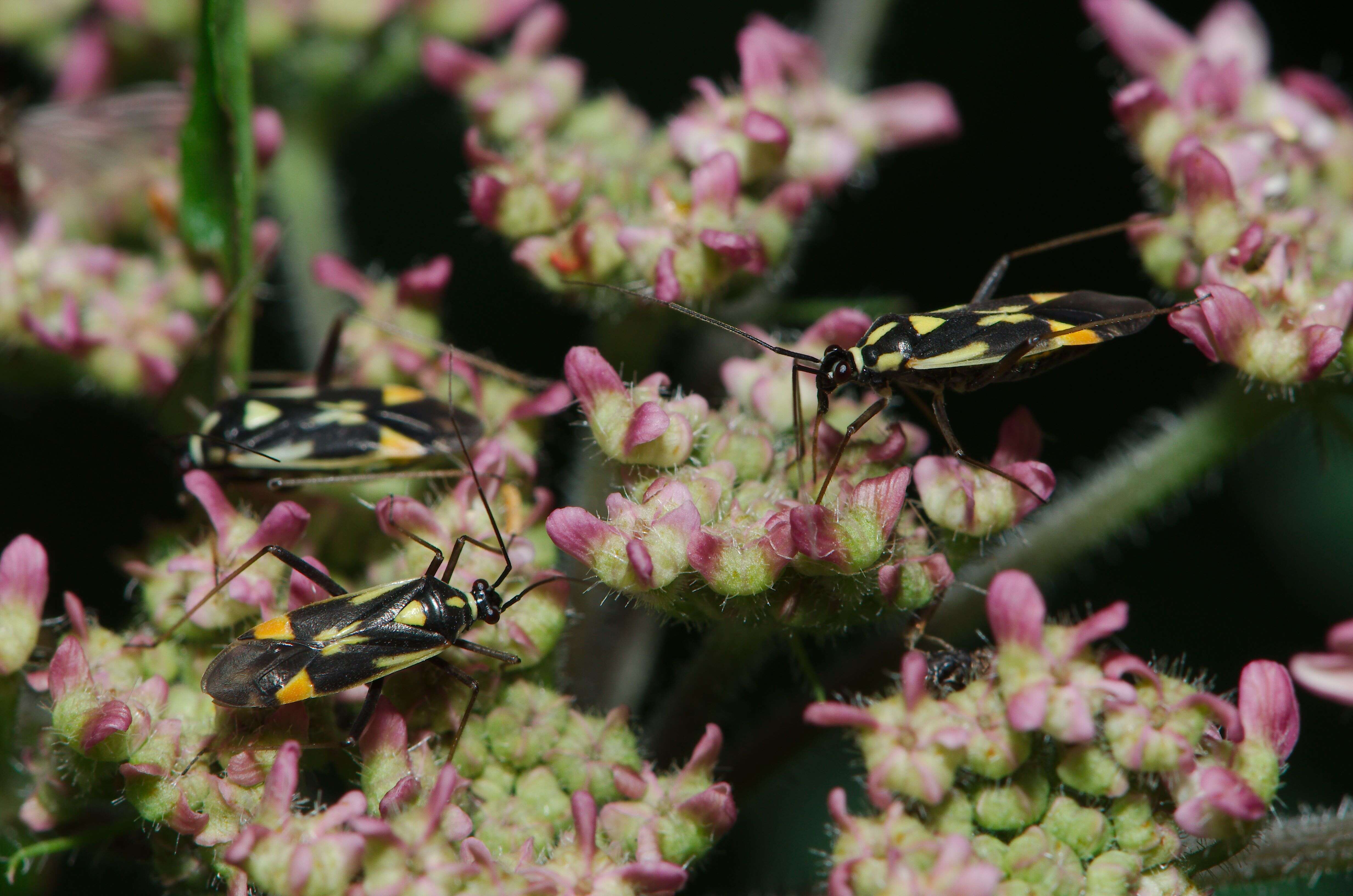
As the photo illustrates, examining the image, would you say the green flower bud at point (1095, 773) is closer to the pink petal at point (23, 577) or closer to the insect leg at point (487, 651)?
the insect leg at point (487, 651)

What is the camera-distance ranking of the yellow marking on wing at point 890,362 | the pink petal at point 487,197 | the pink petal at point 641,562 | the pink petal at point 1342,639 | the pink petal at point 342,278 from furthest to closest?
the pink petal at point 342,278, the pink petal at point 487,197, the yellow marking on wing at point 890,362, the pink petal at point 641,562, the pink petal at point 1342,639

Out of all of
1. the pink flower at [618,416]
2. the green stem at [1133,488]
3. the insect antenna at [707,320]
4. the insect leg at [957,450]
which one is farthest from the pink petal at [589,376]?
the green stem at [1133,488]

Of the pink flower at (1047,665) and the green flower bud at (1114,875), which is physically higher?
the pink flower at (1047,665)

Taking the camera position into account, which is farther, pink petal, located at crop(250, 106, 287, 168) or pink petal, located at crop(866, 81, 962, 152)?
pink petal, located at crop(866, 81, 962, 152)

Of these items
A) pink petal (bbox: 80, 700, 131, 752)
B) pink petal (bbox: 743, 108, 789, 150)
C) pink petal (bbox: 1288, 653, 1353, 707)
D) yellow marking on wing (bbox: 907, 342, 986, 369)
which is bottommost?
pink petal (bbox: 80, 700, 131, 752)

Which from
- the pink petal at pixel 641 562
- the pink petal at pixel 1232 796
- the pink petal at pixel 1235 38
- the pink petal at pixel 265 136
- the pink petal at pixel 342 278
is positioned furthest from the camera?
the pink petal at pixel 1235 38

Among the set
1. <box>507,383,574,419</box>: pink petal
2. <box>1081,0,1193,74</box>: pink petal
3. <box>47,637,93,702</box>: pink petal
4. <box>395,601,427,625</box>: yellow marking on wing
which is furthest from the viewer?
<box>1081,0,1193,74</box>: pink petal

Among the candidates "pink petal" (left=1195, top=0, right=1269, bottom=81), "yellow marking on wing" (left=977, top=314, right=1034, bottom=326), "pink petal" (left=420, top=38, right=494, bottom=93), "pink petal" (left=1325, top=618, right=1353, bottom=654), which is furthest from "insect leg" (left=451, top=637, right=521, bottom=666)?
"pink petal" (left=1195, top=0, right=1269, bottom=81)

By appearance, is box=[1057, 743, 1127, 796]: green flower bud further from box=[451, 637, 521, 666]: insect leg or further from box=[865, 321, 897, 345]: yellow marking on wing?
box=[451, 637, 521, 666]: insect leg
